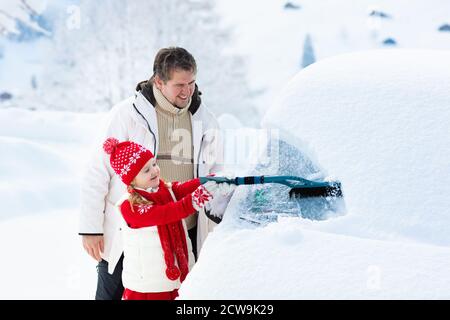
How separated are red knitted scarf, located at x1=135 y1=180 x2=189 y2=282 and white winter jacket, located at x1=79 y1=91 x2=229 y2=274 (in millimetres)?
307

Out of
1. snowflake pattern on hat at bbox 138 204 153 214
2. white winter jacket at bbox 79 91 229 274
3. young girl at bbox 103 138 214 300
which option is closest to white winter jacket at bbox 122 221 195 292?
young girl at bbox 103 138 214 300

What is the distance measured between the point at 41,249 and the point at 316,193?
157 inches

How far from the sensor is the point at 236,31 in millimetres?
19891

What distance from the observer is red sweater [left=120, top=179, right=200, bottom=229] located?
2.17 m

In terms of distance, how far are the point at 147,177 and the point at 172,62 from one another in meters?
0.59

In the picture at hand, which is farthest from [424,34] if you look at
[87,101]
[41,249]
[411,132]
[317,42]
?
[411,132]

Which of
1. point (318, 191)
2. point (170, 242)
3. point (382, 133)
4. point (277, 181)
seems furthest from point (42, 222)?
point (382, 133)

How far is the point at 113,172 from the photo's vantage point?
2.69 meters

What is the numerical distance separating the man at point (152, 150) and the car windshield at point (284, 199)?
631 millimetres

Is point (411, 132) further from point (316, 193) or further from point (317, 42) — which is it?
point (317, 42)

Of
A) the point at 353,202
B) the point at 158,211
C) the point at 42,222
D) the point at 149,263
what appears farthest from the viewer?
the point at 42,222

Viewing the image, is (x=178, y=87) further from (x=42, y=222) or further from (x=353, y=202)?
(x=42, y=222)

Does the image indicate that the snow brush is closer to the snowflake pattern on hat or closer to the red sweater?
the red sweater

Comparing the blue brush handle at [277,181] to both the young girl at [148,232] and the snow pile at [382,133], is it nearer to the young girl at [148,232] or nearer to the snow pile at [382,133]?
the snow pile at [382,133]
